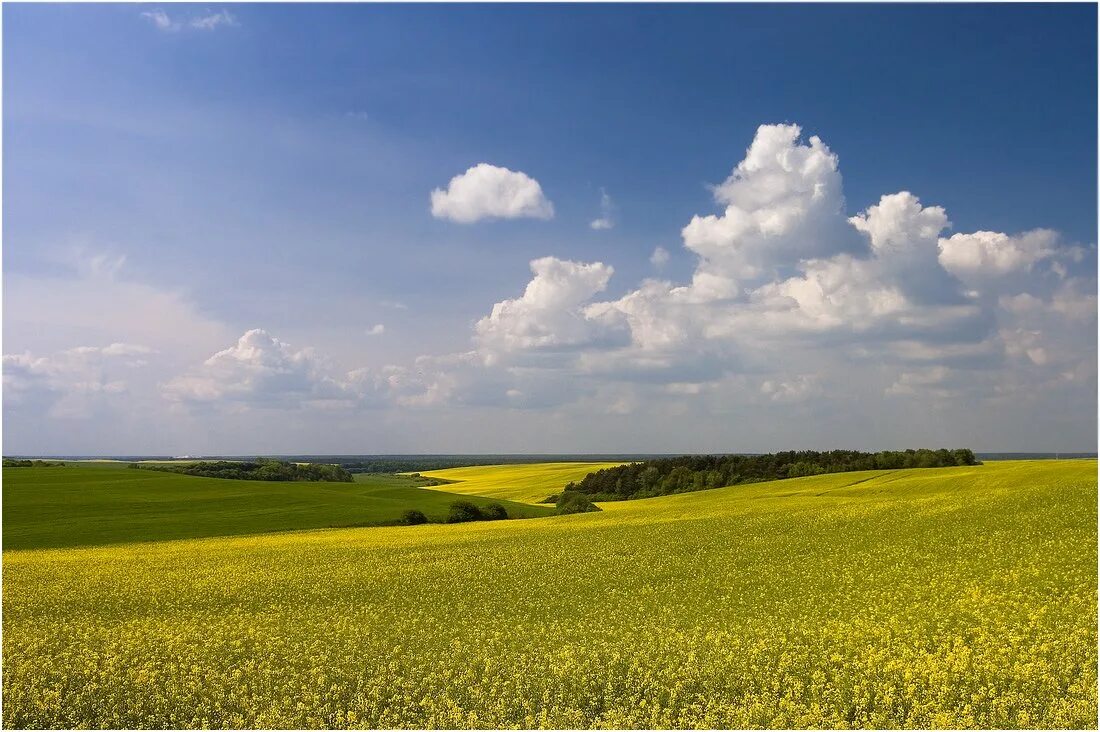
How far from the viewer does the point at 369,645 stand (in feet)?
56.5

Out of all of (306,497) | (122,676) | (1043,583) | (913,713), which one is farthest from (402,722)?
(306,497)

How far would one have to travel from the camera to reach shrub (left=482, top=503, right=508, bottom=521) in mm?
59281

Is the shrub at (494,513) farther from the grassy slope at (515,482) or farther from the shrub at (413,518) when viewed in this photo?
the grassy slope at (515,482)

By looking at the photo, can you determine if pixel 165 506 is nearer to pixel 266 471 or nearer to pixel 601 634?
pixel 266 471

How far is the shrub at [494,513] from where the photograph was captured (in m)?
59.3

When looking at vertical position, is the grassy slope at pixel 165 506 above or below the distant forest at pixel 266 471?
above

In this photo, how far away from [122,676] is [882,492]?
4686 cm

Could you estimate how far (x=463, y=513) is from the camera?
57750 millimetres

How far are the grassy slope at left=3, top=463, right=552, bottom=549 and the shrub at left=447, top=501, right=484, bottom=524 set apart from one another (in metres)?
1.90

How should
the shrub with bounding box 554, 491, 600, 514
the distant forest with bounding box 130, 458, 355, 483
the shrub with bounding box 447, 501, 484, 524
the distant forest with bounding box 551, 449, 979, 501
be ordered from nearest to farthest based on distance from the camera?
the shrub with bounding box 447, 501, 484, 524
the shrub with bounding box 554, 491, 600, 514
the distant forest with bounding box 551, 449, 979, 501
the distant forest with bounding box 130, 458, 355, 483

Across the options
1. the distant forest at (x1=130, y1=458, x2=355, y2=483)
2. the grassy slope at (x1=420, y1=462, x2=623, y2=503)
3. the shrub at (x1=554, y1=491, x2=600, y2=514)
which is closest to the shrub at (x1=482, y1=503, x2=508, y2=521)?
the shrub at (x1=554, y1=491, x2=600, y2=514)

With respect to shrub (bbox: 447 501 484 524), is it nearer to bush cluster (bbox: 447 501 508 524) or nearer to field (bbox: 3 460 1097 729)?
bush cluster (bbox: 447 501 508 524)

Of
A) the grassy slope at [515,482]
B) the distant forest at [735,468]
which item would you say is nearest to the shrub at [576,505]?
the distant forest at [735,468]

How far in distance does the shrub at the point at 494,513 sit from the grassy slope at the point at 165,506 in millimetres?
2775
